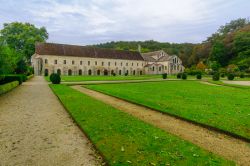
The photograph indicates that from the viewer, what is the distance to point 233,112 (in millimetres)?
A: 8234

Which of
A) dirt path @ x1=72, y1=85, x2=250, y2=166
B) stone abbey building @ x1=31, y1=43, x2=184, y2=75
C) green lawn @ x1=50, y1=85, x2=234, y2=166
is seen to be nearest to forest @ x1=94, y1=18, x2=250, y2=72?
stone abbey building @ x1=31, y1=43, x2=184, y2=75

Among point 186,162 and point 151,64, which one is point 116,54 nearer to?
point 151,64

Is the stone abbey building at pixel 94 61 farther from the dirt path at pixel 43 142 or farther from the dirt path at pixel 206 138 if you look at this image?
the dirt path at pixel 206 138

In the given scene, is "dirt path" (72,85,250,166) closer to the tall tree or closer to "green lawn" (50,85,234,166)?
"green lawn" (50,85,234,166)

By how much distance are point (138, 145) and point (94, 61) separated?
60.3m

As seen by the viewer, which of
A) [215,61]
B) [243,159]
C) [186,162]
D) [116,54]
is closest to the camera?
[186,162]

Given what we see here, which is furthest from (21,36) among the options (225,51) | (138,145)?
(138,145)

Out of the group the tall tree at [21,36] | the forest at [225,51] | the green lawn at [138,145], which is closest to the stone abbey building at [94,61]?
the tall tree at [21,36]

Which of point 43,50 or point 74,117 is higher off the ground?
point 43,50

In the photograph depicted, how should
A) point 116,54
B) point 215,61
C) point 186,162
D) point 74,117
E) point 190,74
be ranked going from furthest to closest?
point 116,54, point 215,61, point 190,74, point 74,117, point 186,162

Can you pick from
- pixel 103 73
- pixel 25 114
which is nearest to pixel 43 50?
pixel 103 73

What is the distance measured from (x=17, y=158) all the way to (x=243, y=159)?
420 centimetres

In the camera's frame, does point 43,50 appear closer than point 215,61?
Yes

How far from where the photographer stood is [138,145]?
15.4 feet
